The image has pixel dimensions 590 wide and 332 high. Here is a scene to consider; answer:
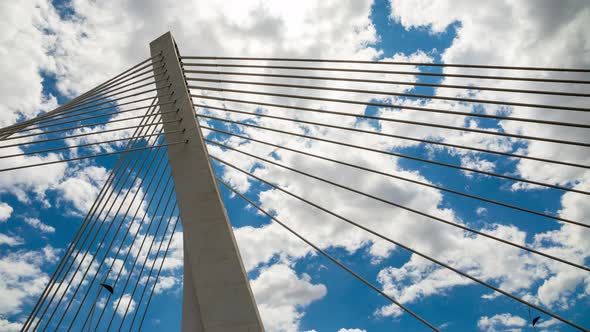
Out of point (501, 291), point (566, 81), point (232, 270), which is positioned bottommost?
point (501, 291)

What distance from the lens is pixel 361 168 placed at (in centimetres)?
648

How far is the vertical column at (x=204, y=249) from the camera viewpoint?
4.82 m

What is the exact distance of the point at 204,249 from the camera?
17.5ft

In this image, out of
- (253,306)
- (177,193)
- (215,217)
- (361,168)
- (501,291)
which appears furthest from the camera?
(361,168)

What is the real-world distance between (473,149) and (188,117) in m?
5.00

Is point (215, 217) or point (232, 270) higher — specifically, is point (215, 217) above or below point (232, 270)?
above

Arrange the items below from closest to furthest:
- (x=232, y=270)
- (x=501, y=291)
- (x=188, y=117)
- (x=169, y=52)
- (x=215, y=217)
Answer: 1. (x=501, y=291)
2. (x=232, y=270)
3. (x=215, y=217)
4. (x=188, y=117)
5. (x=169, y=52)

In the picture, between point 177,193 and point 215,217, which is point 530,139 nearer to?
point 215,217

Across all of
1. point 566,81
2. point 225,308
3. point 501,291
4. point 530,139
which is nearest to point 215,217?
point 225,308

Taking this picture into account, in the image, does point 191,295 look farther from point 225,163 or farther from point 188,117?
point 188,117

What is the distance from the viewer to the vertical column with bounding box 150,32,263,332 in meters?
4.82

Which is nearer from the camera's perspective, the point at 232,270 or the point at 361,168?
the point at 232,270

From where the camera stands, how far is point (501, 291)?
4477 millimetres

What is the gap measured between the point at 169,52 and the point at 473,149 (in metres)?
6.85
